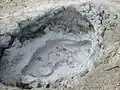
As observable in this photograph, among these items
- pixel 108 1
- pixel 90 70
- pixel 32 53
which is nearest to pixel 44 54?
pixel 32 53

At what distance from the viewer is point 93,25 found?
4.25 meters

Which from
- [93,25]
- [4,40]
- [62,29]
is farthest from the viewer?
[62,29]

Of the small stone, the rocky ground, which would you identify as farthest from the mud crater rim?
the small stone

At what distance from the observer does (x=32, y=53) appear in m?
4.32

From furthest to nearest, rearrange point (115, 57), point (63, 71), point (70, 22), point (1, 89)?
point (70, 22) → point (63, 71) → point (115, 57) → point (1, 89)

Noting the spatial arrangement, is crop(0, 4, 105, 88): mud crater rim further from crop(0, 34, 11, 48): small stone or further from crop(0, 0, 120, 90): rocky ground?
crop(0, 34, 11, 48): small stone

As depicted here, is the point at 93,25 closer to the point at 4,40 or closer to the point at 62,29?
the point at 62,29

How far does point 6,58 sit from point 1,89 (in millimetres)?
760

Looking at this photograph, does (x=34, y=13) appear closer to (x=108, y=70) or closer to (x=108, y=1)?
(x=108, y=1)

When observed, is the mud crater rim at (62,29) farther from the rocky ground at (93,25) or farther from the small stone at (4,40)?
the small stone at (4,40)

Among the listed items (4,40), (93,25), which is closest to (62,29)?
(93,25)

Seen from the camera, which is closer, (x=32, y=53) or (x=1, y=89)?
(x=1, y=89)

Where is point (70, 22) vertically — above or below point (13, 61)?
above

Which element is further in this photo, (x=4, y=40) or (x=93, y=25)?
(x=93, y=25)
